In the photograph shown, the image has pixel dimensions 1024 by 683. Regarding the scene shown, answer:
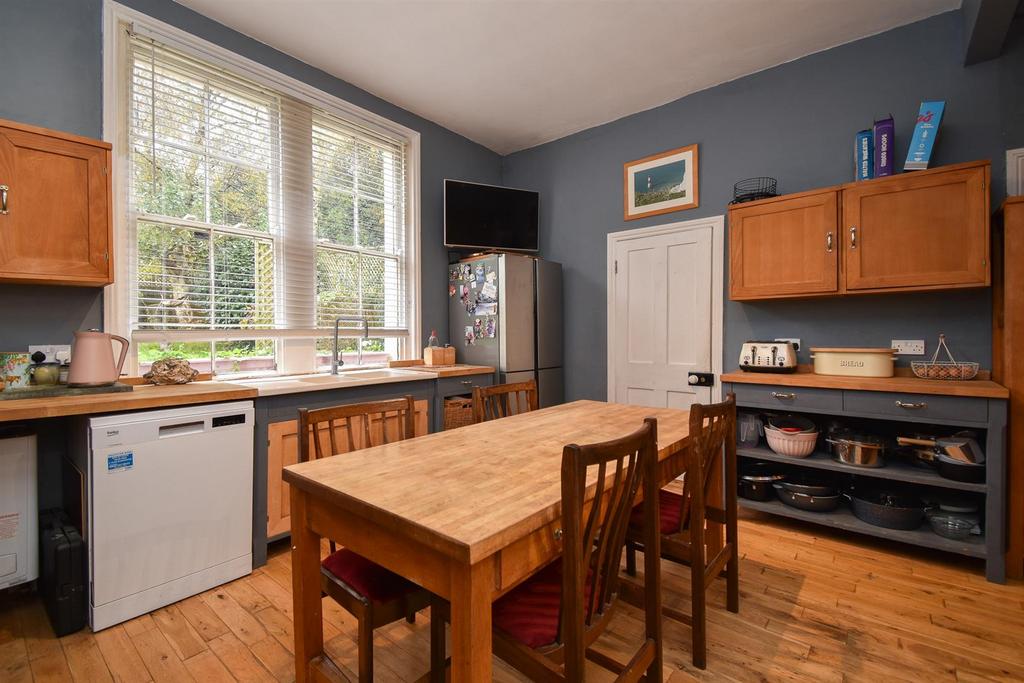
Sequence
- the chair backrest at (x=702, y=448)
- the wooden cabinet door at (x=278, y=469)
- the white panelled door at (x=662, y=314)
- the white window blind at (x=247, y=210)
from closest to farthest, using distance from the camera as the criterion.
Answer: the chair backrest at (x=702, y=448), the wooden cabinet door at (x=278, y=469), the white window blind at (x=247, y=210), the white panelled door at (x=662, y=314)

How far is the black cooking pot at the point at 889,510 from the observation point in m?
2.42

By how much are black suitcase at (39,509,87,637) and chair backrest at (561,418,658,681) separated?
6.73 feet

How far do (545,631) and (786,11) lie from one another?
346 centimetres

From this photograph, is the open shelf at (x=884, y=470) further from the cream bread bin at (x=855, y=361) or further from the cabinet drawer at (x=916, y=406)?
the cream bread bin at (x=855, y=361)

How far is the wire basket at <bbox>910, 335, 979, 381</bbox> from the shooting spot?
95.7 inches

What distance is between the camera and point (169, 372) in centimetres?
238

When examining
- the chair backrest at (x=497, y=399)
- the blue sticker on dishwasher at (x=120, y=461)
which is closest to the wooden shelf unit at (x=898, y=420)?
the chair backrest at (x=497, y=399)

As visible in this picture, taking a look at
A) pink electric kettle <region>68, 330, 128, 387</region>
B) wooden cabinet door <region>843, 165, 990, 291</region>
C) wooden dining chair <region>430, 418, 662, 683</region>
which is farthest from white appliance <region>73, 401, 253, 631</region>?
wooden cabinet door <region>843, 165, 990, 291</region>

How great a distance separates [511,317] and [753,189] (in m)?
2.05

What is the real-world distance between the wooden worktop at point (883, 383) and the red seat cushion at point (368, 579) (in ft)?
7.81

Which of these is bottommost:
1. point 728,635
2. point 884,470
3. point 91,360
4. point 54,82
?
point 728,635

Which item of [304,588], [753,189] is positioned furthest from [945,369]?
[304,588]

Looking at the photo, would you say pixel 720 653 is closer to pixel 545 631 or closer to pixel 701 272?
pixel 545 631

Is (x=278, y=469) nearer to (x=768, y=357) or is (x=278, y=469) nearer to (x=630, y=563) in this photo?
(x=630, y=563)
